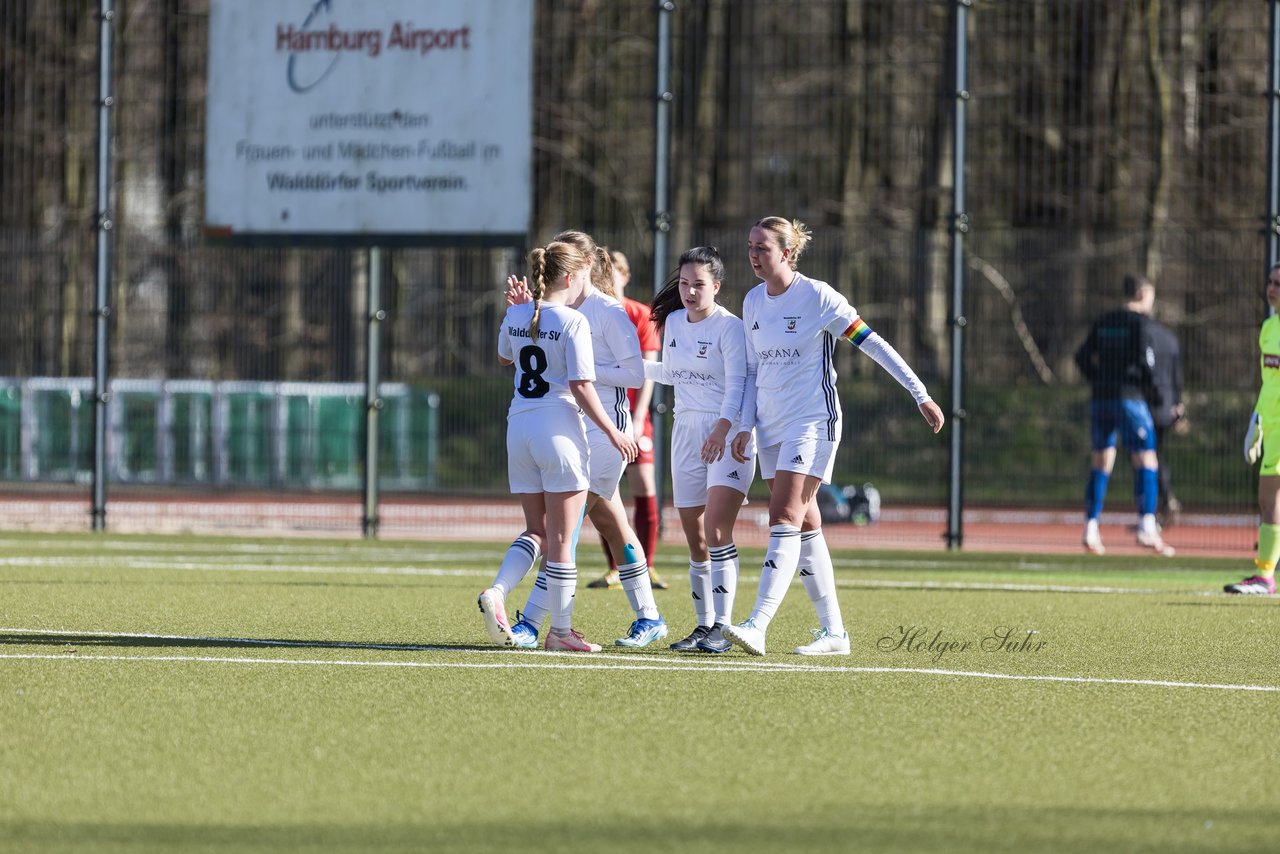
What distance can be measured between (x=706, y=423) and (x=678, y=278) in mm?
662

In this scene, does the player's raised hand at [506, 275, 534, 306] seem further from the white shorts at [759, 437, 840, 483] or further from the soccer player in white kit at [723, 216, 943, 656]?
the white shorts at [759, 437, 840, 483]

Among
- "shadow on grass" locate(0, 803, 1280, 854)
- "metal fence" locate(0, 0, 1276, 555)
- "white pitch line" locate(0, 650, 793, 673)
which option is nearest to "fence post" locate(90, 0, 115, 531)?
"metal fence" locate(0, 0, 1276, 555)

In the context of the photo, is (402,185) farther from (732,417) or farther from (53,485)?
(732,417)

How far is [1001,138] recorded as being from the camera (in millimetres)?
19203

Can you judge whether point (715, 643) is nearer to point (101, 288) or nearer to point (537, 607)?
point (537, 607)

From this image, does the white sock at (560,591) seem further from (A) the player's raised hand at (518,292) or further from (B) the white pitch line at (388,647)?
(A) the player's raised hand at (518,292)

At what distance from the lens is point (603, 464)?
845 centimetres

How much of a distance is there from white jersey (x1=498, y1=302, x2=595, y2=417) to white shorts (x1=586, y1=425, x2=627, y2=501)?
405 mm

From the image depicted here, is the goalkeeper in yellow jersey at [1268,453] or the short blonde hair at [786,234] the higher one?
the short blonde hair at [786,234]

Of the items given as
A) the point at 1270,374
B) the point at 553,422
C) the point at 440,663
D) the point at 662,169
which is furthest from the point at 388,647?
the point at 662,169

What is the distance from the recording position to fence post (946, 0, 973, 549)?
52.5 ft

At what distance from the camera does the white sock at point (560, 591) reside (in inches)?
318

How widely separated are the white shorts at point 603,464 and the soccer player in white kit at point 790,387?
23.9 inches

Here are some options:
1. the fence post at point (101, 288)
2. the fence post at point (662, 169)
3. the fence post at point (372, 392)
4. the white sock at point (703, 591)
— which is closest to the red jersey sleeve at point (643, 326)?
the white sock at point (703, 591)
